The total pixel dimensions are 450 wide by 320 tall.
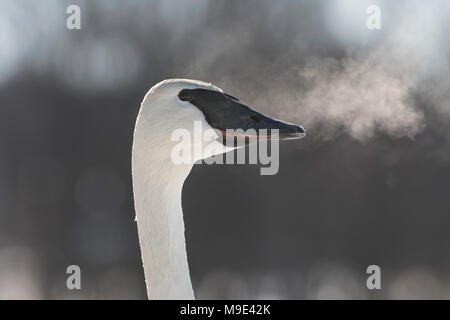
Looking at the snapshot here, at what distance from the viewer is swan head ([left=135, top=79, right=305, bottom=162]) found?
1.13 metres

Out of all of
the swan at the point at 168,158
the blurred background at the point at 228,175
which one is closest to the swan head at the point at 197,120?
the swan at the point at 168,158

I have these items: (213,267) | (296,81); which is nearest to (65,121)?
(213,267)

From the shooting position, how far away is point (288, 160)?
4.66 metres

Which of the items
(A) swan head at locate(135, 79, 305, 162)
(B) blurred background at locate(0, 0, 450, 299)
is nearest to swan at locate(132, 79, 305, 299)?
(A) swan head at locate(135, 79, 305, 162)

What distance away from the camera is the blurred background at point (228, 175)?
4.21 m

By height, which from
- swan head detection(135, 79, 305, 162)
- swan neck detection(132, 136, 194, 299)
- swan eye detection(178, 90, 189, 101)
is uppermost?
swan eye detection(178, 90, 189, 101)

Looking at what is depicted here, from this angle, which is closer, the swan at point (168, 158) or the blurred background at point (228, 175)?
the swan at point (168, 158)

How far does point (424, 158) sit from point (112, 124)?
2162mm

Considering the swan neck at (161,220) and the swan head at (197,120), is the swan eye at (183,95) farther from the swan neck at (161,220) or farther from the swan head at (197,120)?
the swan neck at (161,220)

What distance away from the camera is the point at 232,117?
117cm

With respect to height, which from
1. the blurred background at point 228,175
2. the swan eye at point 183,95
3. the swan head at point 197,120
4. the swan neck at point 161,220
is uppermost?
the blurred background at point 228,175

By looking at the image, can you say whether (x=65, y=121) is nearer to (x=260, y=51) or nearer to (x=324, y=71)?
(x=260, y=51)

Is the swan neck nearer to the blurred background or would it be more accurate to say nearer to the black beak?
the black beak

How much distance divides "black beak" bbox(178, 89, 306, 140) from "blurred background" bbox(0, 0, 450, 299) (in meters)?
2.79
